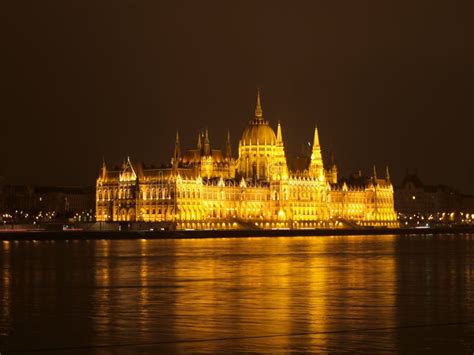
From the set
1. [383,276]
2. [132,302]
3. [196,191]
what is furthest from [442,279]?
[196,191]

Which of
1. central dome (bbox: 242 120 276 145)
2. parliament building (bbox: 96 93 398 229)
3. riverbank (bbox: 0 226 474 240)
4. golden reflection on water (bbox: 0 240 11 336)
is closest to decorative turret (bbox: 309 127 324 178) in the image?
parliament building (bbox: 96 93 398 229)

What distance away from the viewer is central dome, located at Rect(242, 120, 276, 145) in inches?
6850

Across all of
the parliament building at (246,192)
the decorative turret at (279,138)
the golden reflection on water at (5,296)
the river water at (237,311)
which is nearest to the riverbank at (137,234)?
the parliament building at (246,192)

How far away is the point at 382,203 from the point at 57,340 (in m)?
177

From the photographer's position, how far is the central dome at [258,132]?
6855 inches

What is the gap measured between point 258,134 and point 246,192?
13875 millimetres

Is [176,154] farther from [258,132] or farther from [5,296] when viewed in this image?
[5,296]

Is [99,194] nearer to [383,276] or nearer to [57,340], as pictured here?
[383,276]

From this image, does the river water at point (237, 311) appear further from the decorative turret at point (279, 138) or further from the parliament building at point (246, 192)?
the decorative turret at point (279, 138)

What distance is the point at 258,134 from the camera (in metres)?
175

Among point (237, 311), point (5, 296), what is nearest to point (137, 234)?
point (5, 296)

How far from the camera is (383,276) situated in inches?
1529

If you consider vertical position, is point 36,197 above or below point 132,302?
above

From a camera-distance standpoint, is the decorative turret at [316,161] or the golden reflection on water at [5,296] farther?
the decorative turret at [316,161]
